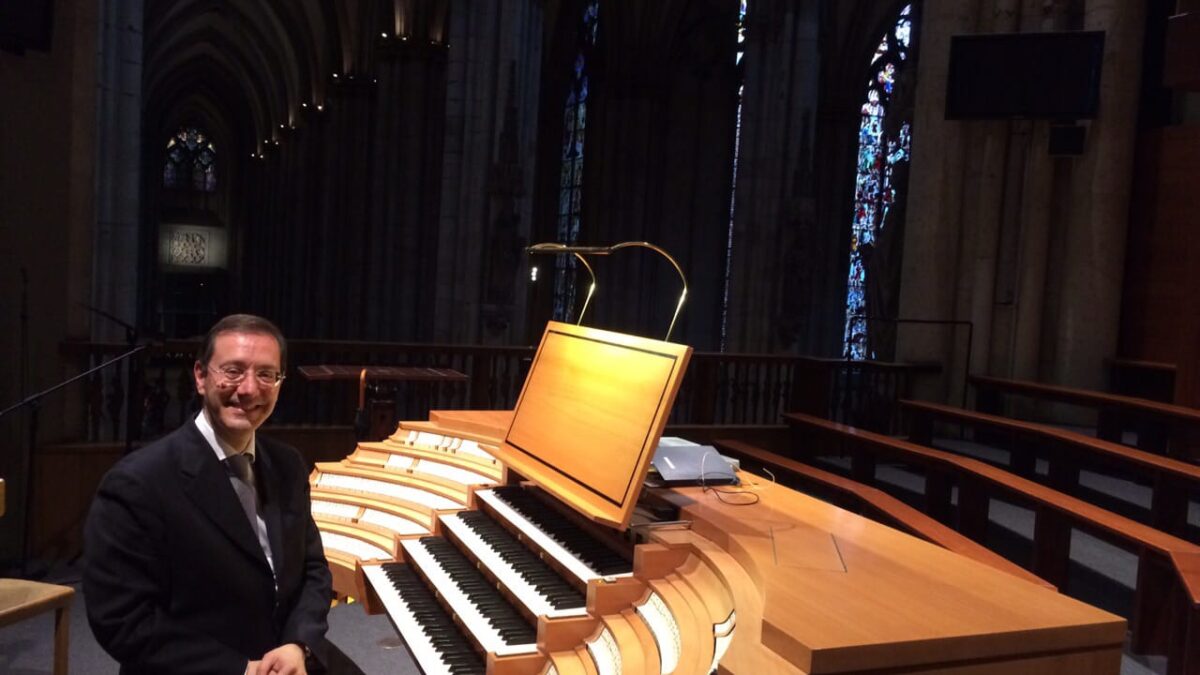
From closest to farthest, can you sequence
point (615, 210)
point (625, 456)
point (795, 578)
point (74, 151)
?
1. point (795, 578)
2. point (625, 456)
3. point (74, 151)
4. point (615, 210)

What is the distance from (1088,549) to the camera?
5.86 meters

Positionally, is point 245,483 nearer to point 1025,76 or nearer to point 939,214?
point 939,214

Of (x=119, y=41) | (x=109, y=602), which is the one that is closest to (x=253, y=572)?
(x=109, y=602)

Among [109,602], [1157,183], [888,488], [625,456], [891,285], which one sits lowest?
[888,488]

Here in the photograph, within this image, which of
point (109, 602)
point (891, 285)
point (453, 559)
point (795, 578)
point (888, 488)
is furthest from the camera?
point (891, 285)

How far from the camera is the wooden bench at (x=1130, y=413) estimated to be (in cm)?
639

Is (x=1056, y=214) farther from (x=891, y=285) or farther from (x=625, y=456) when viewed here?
(x=625, y=456)

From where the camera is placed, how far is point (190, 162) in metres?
40.0

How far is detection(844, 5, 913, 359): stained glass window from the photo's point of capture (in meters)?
18.7

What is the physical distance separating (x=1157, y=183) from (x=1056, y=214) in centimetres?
107

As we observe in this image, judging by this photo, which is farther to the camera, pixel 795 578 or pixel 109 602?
pixel 795 578

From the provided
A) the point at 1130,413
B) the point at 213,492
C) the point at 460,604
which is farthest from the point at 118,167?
the point at 1130,413

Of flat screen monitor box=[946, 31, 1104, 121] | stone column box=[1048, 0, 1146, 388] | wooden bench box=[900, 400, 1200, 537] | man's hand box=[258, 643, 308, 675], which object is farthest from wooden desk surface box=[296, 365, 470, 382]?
stone column box=[1048, 0, 1146, 388]

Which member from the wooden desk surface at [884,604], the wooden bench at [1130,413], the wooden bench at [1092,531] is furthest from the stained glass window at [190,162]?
the wooden desk surface at [884,604]
